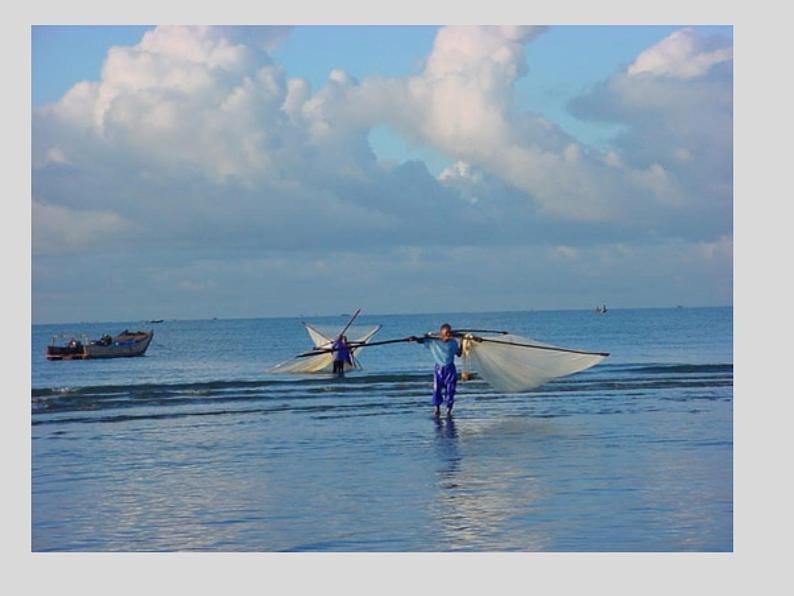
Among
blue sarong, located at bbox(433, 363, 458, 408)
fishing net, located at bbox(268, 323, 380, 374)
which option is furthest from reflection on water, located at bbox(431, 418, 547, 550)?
fishing net, located at bbox(268, 323, 380, 374)

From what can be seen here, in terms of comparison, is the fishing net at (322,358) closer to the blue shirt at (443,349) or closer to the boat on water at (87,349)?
the blue shirt at (443,349)

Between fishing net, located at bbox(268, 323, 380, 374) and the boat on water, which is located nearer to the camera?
fishing net, located at bbox(268, 323, 380, 374)

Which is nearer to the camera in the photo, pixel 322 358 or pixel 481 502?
pixel 481 502

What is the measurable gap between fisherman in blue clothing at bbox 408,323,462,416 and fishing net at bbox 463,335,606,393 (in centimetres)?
114

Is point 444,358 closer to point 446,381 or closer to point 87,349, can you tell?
point 446,381

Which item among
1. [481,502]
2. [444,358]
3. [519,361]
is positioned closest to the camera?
[481,502]

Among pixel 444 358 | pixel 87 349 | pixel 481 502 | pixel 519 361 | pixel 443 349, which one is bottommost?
pixel 87 349

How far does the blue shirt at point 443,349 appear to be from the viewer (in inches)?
811

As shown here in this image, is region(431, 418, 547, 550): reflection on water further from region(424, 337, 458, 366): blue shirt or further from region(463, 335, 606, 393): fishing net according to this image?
region(463, 335, 606, 393): fishing net

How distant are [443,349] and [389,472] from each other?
20.2 ft

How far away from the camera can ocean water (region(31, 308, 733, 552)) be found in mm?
11266

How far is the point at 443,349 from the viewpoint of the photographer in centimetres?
2064

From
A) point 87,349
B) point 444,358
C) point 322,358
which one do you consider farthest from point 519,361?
point 87,349

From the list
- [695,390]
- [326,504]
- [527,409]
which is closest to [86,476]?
[326,504]
